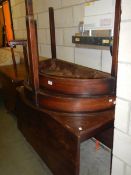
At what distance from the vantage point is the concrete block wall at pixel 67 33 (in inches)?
62.4

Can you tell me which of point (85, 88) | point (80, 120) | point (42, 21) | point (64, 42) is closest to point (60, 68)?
point (64, 42)

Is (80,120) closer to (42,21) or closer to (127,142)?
(127,142)

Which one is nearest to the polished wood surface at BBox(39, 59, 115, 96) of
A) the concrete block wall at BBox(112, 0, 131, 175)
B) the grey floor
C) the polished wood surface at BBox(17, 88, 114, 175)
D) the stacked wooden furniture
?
the stacked wooden furniture

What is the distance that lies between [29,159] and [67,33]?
4.33 feet

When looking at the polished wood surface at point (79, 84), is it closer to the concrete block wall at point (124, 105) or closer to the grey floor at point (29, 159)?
the concrete block wall at point (124, 105)

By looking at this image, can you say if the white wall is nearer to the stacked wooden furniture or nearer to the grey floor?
the stacked wooden furniture

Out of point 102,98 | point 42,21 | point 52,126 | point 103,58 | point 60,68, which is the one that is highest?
point 42,21

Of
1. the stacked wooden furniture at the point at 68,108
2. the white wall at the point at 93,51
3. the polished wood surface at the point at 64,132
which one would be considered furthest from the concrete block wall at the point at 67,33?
the polished wood surface at the point at 64,132

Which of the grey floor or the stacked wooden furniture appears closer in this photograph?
the stacked wooden furniture

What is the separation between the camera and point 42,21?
233cm

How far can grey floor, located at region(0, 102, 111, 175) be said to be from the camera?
158 centimetres

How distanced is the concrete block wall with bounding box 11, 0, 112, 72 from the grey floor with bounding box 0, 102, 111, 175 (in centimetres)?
83

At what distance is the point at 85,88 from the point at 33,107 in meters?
0.47

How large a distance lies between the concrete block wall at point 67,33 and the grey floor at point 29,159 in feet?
2.74
